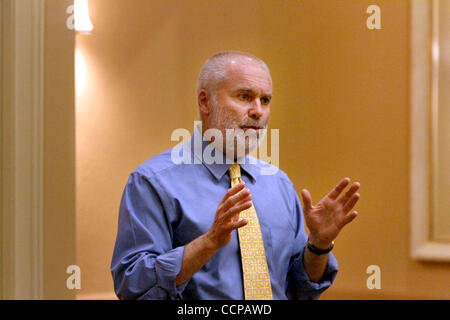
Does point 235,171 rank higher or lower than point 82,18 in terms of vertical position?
lower

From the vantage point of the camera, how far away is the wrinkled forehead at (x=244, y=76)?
1.61 m

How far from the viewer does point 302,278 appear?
5.45 feet

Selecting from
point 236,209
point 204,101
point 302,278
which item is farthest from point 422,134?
point 236,209

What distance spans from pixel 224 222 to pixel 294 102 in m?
0.80

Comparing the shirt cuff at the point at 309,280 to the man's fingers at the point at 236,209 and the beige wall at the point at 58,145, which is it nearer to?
the man's fingers at the point at 236,209

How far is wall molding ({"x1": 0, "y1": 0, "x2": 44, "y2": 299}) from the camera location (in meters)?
1.54

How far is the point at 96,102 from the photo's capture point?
190 centimetres

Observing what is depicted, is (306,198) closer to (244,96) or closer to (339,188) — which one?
(339,188)

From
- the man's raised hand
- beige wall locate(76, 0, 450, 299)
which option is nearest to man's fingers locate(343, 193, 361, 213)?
the man's raised hand

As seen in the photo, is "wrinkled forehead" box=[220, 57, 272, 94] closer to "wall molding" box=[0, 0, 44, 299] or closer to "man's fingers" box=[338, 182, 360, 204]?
"man's fingers" box=[338, 182, 360, 204]
